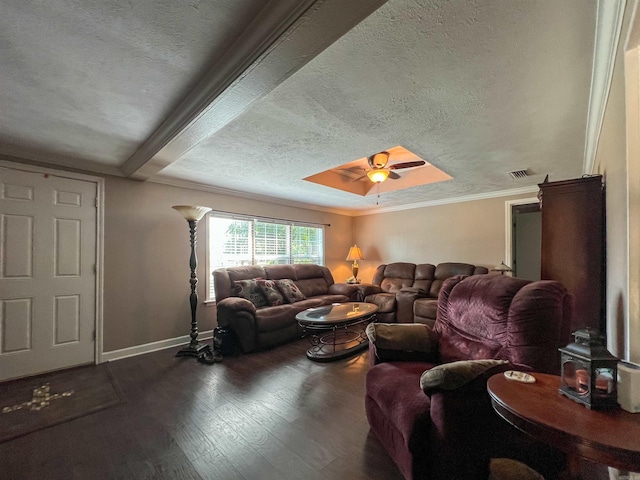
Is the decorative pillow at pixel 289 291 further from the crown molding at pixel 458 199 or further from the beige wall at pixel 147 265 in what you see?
the crown molding at pixel 458 199

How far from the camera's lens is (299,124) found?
7.57 feet

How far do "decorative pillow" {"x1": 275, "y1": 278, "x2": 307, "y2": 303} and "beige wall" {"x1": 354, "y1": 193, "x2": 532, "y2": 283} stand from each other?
8.38 feet

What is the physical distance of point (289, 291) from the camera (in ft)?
14.4

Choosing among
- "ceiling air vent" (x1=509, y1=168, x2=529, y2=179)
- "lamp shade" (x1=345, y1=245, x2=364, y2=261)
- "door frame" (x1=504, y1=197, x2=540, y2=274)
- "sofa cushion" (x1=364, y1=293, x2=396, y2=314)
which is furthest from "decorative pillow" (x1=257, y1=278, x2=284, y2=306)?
"door frame" (x1=504, y1=197, x2=540, y2=274)

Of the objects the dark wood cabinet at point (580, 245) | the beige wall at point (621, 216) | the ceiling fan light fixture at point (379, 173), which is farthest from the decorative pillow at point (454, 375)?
the ceiling fan light fixture at point (379, 173)

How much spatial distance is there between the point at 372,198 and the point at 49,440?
16.4 feet

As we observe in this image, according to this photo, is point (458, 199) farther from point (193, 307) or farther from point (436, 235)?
point (193, 307)

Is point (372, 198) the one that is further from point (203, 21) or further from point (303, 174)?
point (203, 21)

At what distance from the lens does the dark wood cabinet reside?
6.61 ft

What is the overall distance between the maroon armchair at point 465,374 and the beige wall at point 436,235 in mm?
3270

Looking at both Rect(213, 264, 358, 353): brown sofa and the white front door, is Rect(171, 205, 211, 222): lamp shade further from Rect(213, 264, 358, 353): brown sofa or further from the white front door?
the white front door

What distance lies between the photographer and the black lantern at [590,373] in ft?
3.01

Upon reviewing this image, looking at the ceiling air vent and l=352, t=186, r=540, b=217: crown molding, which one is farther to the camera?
l=352, t=186, r=540, b=217: crown molding

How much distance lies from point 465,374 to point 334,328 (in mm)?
2111
